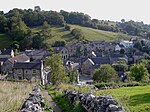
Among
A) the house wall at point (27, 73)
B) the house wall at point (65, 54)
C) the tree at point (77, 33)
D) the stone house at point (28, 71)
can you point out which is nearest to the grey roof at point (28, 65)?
the stone house at point (28, 71)

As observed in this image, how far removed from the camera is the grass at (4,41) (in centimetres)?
12032

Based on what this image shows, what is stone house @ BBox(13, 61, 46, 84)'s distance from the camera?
68688 mm

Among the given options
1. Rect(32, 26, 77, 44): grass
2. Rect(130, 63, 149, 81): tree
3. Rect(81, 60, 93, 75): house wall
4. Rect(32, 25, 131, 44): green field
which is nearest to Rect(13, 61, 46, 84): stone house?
Rect(130, 63, 149, 81): tree

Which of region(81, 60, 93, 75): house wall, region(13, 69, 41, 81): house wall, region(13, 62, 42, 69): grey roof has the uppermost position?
region(13, 62, 42, 69): grey roof

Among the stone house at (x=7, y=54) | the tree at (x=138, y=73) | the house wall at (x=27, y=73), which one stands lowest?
the stone house at (x=7, y=54)

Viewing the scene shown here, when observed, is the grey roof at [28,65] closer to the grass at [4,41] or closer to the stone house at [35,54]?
the stone house at [35,54]

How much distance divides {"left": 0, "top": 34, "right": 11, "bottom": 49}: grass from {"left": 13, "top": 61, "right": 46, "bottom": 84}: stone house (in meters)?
50.4

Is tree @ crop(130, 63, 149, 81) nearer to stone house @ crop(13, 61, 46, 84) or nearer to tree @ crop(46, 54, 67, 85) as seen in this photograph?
tree @ crop(46, 54, 67, 85)

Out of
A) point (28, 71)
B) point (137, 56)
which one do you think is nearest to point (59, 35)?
point (137, 56)

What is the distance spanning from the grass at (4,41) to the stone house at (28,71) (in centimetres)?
5035

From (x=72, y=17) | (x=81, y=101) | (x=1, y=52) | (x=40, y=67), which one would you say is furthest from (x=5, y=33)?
(x=81, y=101)

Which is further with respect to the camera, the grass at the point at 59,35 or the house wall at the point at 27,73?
the grass at the point at 59,35

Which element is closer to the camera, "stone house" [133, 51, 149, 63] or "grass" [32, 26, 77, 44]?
"stone house" [133, 51, 149, 63]

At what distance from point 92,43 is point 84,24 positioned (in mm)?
34349
